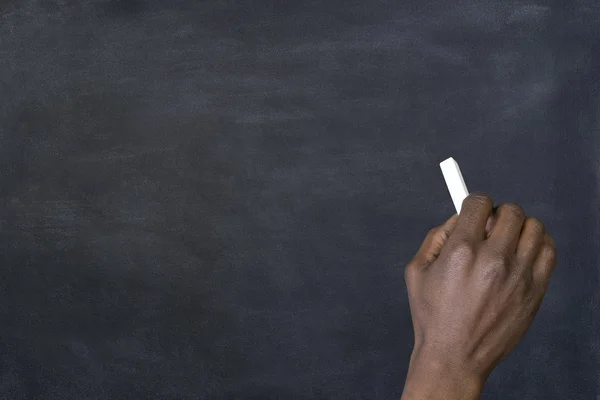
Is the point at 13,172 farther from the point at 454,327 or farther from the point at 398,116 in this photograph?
the point at 454,327

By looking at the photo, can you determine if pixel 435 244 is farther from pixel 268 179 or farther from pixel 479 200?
pixel 268 179

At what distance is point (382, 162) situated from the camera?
1.76m

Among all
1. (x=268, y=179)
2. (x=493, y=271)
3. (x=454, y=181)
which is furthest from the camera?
(x=268, y=179)

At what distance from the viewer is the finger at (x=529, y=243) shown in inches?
17.9

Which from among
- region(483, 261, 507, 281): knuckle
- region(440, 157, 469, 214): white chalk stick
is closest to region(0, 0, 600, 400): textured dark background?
region(440, 157, 469, 214): white chalk stick

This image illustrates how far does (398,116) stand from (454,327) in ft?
4.37

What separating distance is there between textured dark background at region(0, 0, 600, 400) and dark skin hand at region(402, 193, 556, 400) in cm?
128

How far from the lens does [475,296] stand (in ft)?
1.45

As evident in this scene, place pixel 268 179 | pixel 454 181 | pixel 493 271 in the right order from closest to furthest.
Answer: pixel 493 271 → pixel 454 181 → pixel 268 179

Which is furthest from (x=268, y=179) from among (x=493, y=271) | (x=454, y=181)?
(x=493, y=271)

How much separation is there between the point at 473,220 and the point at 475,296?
0.05 metres

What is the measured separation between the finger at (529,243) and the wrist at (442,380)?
78mm

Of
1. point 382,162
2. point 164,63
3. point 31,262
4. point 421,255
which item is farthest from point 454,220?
point 31,262

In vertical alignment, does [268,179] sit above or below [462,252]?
below
